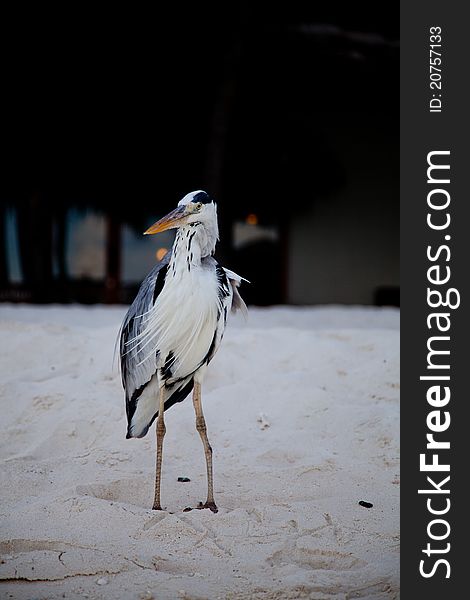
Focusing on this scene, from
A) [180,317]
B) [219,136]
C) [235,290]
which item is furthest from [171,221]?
[219,136]

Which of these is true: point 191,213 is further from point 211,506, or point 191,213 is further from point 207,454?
point 211,506

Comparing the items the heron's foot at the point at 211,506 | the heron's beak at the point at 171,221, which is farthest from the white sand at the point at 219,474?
the heron's beak at the point at 171,221

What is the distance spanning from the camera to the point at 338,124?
9.33 metres

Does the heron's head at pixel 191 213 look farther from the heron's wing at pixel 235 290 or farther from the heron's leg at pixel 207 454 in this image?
the heron's leg at pixel 207 454

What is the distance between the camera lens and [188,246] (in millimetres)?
2432

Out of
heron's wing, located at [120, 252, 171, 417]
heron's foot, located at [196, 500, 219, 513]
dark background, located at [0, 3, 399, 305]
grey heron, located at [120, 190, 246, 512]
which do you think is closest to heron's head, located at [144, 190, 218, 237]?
grey heron, located at [120, 190, 246, 512]

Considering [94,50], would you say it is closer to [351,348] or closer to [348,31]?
[348,31]

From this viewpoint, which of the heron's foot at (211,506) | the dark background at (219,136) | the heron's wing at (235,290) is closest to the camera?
the heron's foot at (211,506)

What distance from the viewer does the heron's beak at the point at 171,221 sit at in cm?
237

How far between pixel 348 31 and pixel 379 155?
7.87 ft

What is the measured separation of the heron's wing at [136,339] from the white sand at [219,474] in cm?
40

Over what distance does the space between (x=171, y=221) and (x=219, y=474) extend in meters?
1.16

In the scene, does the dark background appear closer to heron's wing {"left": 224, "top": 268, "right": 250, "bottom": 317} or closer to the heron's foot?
heron's wing {"left": 224, "top": 268, "right": 250, "bottom": 317}

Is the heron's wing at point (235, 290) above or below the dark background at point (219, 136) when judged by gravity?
below
